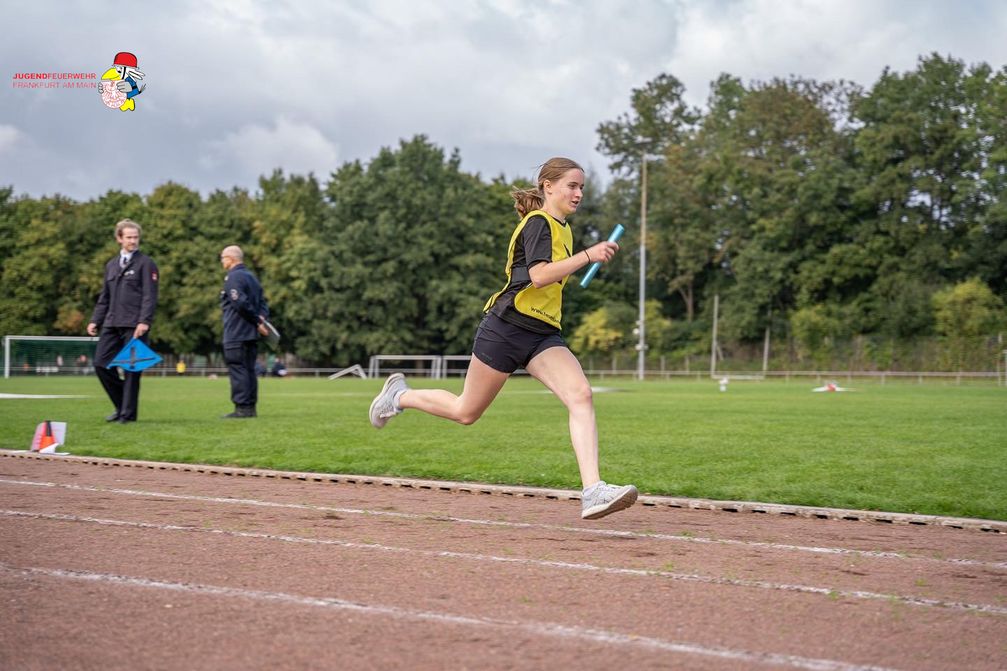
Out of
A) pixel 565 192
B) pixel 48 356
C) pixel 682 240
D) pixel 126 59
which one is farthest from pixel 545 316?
pixel 682 240

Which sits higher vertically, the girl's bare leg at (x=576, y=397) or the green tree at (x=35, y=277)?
the green tree at (x=35, y=277)

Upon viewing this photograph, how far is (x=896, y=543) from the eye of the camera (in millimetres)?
5934

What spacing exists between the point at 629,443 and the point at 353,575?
7.10 metres

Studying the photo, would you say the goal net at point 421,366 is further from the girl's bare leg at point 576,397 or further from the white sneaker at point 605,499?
the white sneaker at point 605,499

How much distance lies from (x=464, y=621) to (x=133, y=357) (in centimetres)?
970

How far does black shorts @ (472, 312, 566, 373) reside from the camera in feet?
21.5

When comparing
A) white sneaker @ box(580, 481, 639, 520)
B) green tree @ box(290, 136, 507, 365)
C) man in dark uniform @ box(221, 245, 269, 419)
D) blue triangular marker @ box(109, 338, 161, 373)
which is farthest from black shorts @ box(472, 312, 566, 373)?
green tree @ box(290, 136, 507, 365)

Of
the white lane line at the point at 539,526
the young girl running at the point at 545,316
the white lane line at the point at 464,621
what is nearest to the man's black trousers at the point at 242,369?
the white lane line at the point at 539,526

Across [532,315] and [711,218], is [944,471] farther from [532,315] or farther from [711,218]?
[711,218]

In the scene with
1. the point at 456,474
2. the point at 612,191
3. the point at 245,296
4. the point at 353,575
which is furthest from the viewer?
the point at 612,191

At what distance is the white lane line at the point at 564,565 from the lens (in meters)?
4.48

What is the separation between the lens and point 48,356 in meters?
54.1

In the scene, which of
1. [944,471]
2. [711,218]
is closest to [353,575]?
[944,471]

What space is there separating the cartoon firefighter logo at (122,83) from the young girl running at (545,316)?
1585 cm
